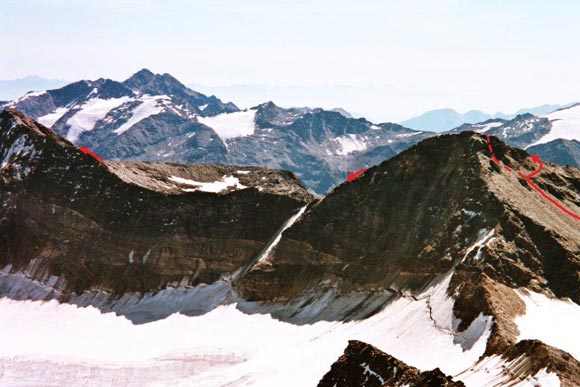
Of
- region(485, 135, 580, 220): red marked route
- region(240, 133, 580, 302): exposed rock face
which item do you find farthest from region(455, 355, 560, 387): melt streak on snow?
region(485, 135, 580, 220): red marked route

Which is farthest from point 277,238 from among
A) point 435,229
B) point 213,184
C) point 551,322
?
point 551,322

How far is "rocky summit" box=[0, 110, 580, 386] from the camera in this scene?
263 feet

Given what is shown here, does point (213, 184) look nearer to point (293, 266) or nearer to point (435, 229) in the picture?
point (293, 266)

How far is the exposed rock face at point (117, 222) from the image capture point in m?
132

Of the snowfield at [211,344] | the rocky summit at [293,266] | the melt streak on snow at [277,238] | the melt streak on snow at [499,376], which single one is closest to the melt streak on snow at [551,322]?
the rocky summit at [293,266]

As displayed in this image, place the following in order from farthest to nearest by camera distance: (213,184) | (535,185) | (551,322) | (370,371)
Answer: (213,184) → (535,185) → (551,322) → (370,371)

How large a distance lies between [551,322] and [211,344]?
5405cm

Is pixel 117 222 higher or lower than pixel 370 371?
lower

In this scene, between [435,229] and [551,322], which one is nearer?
[551,322]

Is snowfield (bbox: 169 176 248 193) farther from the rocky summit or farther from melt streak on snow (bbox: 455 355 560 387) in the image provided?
melt streak on snow (bbox: 455 355 560 387)

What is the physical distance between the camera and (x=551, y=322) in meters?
76.7

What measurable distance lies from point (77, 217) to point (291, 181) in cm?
5000

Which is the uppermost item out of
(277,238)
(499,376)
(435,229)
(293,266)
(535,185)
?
(535,185)

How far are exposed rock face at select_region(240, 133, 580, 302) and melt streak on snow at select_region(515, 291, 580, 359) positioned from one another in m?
3.27
